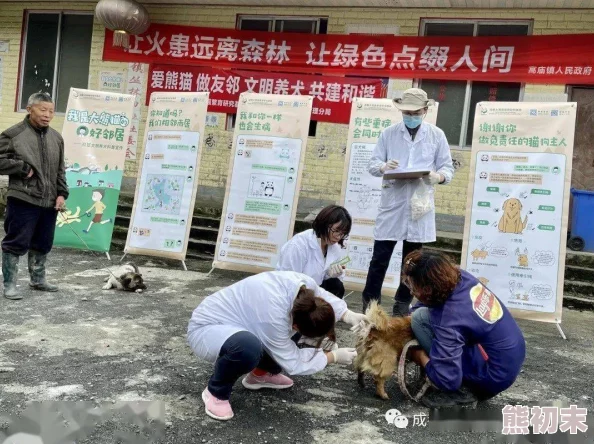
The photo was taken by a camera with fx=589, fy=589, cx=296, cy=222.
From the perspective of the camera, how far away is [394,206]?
4.74m

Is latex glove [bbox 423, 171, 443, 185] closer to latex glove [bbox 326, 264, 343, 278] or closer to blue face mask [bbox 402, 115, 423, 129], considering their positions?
blue face mask [bbox 402, 115, 423, 129]

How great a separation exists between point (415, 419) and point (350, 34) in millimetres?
6346

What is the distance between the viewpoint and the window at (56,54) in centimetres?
950

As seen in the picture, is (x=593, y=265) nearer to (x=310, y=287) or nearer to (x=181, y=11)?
(x=310, y=287)

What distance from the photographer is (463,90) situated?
26.2 feet

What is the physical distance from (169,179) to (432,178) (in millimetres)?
3119

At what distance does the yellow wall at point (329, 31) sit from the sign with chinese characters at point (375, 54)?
21 centimetres

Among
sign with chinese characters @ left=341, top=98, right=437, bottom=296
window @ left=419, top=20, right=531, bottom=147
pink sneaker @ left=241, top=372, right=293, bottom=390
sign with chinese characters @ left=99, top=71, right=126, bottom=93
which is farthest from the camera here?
sign with chinese characters @ left=99, top=71, right=126, bottom=93

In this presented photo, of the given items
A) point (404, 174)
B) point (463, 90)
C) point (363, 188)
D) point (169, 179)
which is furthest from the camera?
point (463, 90)

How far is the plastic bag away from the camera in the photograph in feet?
15.1

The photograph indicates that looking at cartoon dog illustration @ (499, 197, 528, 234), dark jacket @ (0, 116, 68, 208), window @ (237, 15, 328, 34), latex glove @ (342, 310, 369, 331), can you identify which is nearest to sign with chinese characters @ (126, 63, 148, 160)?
window @ (237, 15, 328, 34)

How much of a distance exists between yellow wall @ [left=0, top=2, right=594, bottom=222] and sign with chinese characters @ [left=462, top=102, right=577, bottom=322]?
9.16 ft

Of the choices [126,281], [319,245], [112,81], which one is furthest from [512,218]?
[112,81]

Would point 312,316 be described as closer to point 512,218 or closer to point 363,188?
point 512,218
